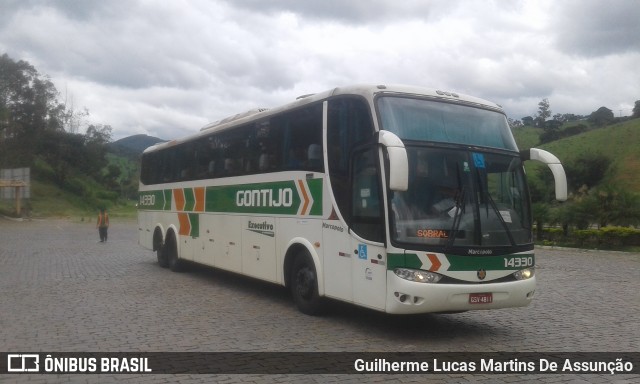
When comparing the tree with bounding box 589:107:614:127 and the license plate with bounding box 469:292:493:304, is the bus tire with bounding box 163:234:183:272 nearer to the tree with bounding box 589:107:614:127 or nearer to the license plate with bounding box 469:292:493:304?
the license plate with bounding box 469:292:493:304

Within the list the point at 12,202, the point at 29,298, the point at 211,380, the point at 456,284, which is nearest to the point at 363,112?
the point at 456,284

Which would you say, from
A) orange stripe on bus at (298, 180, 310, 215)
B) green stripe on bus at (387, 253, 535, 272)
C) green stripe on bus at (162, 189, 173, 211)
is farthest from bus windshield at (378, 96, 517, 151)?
green stripe on bus at (162, 189, 173, 211)

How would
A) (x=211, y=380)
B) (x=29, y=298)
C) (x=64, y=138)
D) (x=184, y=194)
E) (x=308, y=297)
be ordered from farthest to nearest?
(x=64, y=138), (x=184, y=194), (x=29, y=298), (x=308, y=297), (x=211, y=380)

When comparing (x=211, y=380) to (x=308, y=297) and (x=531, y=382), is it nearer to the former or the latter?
(x=531, y=382)

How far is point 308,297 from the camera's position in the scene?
1041cm

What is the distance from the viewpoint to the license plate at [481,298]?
330 inches

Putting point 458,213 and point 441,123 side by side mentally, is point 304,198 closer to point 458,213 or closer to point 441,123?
point 441,123

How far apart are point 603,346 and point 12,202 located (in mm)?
70546

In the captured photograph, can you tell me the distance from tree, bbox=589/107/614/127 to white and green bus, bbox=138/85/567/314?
103631mm

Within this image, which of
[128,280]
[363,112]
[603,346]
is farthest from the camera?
[128,280]

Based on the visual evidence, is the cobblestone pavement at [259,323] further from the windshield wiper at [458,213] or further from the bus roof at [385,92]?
the bus roof at [385,92]

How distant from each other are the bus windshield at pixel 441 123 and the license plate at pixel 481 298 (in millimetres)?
2080

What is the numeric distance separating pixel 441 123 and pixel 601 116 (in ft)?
376

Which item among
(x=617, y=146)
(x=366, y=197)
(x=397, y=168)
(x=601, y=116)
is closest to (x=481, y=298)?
(x=366, y=197)
